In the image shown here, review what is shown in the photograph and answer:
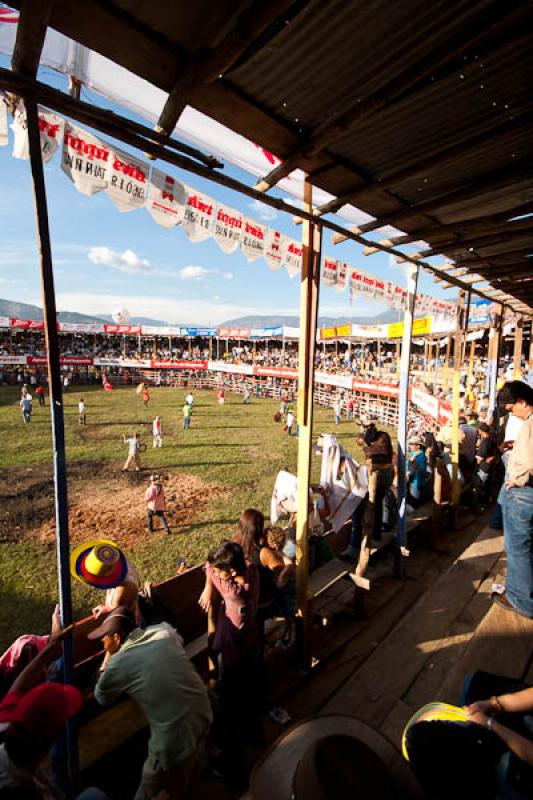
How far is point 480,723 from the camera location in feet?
5.10

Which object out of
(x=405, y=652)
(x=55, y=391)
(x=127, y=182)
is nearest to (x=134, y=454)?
(x=127, y=182)

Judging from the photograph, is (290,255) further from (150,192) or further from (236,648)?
(236,648)

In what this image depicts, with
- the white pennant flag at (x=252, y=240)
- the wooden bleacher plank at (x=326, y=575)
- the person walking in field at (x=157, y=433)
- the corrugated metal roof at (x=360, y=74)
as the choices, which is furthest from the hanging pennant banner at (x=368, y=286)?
the corrugated metal roof at (x=360, y=74)

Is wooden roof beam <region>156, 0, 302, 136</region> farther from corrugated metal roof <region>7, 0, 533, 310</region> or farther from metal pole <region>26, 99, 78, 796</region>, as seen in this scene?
metal pole <region>26, 99, 78, 796</region>

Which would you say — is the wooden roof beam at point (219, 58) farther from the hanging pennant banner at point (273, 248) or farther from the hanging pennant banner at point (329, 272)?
the hanging pennant banner at point (329, 272)

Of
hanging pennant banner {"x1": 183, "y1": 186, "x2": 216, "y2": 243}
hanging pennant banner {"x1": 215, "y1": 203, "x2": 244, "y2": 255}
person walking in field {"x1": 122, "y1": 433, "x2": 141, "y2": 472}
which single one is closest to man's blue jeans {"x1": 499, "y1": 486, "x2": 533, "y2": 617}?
hanging pennant banner {"x1": 183, "y1": 186, "x2": 216, "y2": 243}

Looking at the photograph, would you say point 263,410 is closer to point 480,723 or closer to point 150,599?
point 150,599

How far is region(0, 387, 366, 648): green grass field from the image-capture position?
6875 mm

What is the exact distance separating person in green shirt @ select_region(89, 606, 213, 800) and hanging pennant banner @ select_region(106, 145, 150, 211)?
4407mm

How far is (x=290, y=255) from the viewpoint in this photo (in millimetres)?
7750

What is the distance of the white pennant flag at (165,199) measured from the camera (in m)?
4.73

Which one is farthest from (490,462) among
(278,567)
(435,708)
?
(435,708)

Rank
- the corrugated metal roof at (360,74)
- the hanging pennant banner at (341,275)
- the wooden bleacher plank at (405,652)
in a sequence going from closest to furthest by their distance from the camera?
the corrugated metal roof at (360,74) < the wooden bleacher plank at (405,652) < the hanging pennant banner at (341,275)

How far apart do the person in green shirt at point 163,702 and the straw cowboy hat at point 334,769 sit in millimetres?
990
